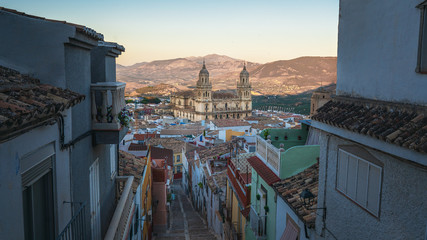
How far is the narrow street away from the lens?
A: 20484 millimetres

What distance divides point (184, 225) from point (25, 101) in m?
21.8

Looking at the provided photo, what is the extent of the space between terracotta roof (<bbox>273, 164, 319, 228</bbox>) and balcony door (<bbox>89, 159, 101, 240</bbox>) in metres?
3.99

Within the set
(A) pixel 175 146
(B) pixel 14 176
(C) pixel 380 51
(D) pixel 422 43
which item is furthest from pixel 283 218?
(A) pixel 175 146

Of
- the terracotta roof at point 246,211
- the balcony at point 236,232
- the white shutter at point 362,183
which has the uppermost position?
the white shutter at point 362,183

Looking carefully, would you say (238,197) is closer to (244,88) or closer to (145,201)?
(145,201)

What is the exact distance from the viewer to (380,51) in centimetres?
462

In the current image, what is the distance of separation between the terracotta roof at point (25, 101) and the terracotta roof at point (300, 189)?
509 centimetres

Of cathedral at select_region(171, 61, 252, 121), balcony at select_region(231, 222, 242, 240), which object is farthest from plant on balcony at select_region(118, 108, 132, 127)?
cathedral at select_region(171, 61, 252, 121)

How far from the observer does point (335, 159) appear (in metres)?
5.59

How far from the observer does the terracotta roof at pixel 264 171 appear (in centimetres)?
980

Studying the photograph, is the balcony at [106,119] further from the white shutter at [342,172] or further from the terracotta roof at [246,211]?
the terracotta roof at [246,211]

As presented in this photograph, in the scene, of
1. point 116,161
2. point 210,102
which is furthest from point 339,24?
point 210,102

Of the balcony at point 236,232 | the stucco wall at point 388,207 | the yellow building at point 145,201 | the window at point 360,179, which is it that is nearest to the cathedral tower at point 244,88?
the yellow building at point 145,201

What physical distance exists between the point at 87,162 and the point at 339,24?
4.80 m
